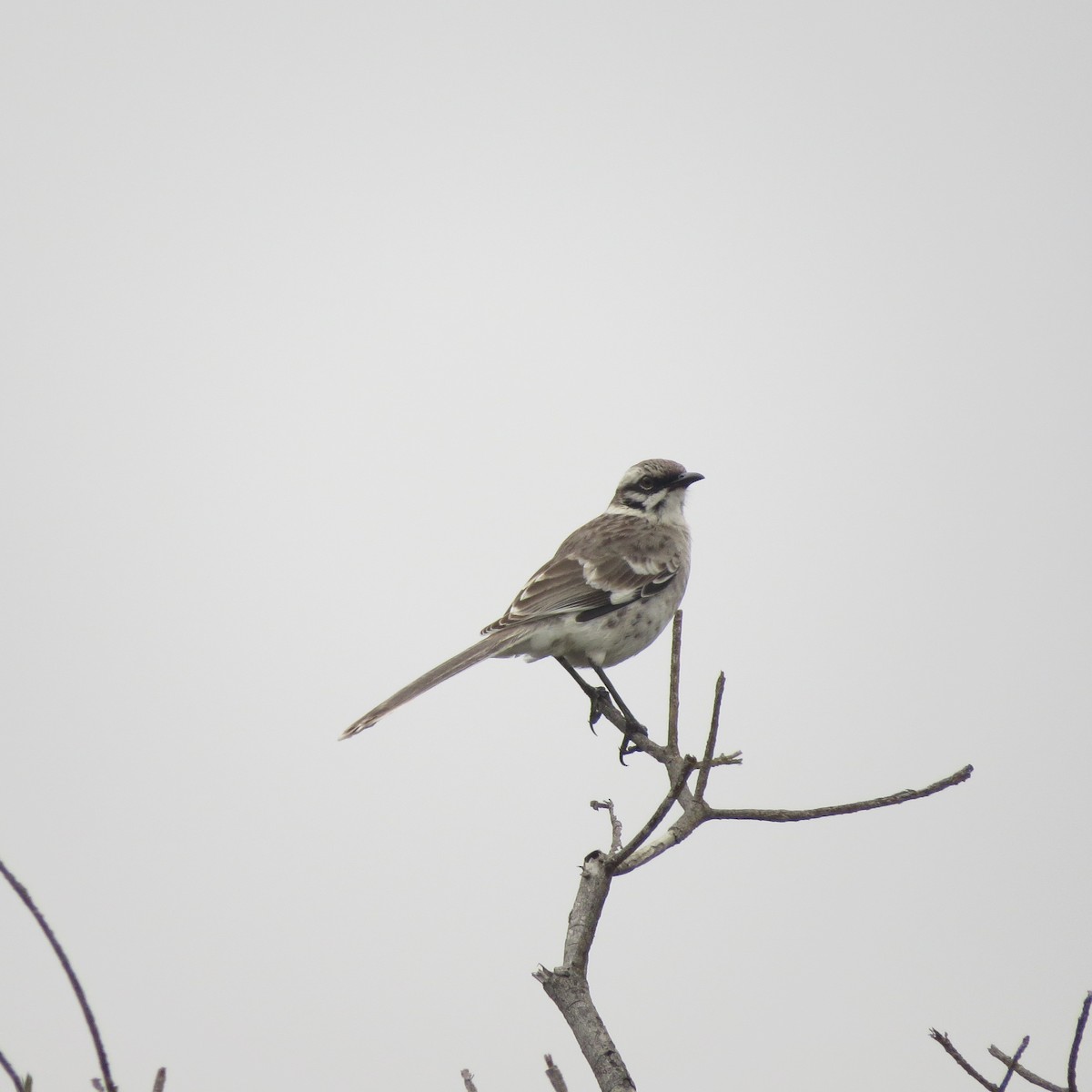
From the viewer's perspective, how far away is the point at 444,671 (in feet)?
23.7

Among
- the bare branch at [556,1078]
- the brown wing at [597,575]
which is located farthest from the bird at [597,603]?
the bare branch at [556,1078]

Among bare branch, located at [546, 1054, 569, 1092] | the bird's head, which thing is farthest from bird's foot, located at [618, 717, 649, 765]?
bare branch, located at [546, 1054, 569, 1092]

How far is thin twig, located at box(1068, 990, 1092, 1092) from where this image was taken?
251cm

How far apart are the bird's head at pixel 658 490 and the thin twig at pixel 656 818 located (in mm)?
7061

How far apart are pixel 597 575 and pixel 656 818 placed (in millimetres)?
5881

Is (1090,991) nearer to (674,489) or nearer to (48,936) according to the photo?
(48,936)

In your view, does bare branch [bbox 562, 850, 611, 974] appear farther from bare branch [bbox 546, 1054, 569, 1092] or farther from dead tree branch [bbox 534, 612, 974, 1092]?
bare branch [bbox 546, 1054, 569, 1092]

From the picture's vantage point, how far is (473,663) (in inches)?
297

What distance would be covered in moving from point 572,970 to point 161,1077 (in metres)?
1.03

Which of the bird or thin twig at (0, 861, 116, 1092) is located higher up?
the bird

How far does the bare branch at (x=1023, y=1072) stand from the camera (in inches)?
107

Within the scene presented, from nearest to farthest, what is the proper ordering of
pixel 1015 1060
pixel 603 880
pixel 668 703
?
pixel 1015 1060 < pixel 603 880 < pixel 668 703

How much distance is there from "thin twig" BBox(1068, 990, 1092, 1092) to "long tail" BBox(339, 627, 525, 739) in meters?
4.03

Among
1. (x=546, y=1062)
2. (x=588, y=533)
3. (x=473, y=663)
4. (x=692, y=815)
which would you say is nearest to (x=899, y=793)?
(x=692, y=815)
